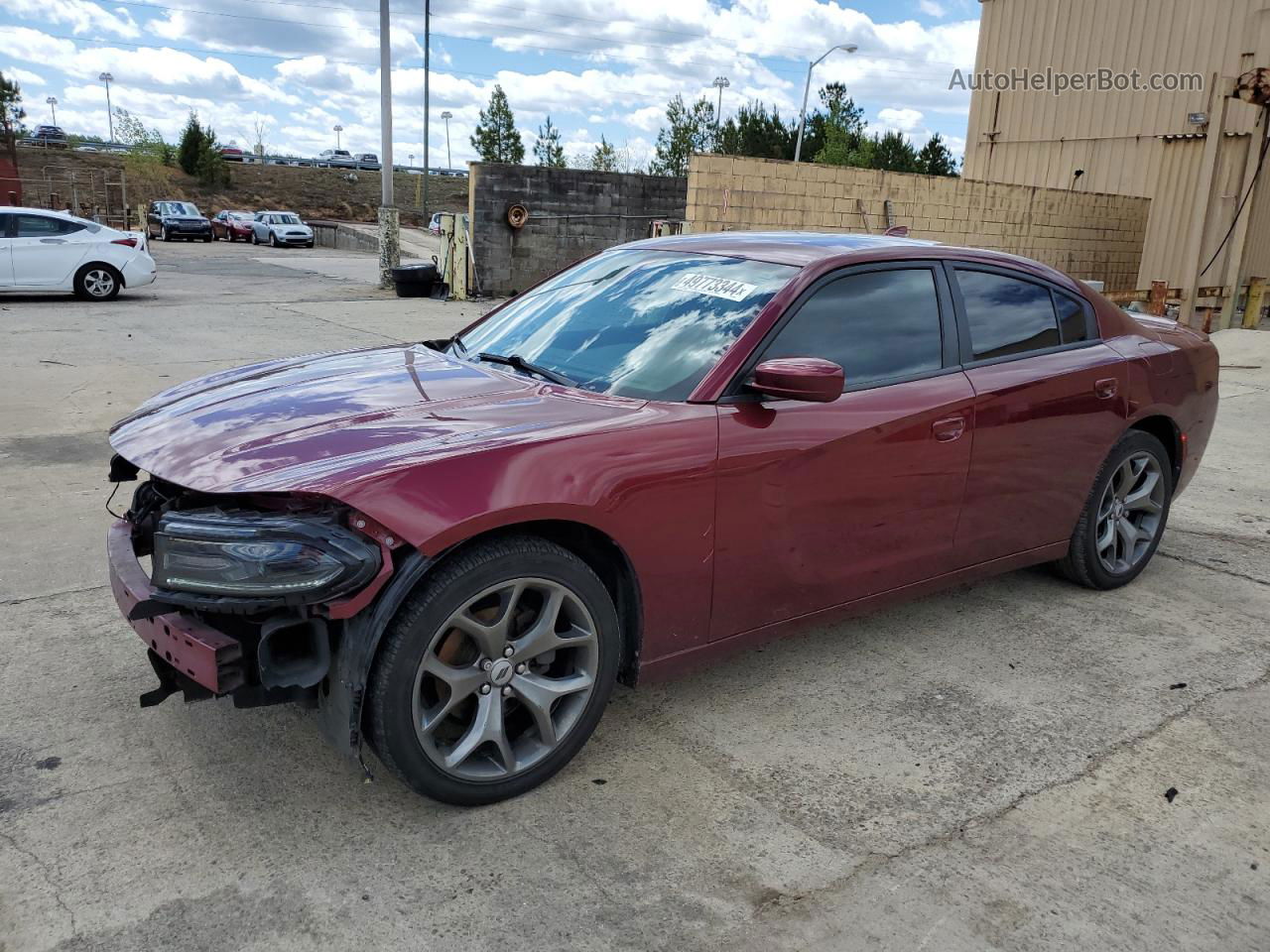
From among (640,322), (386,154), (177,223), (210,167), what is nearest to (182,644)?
(640,322)

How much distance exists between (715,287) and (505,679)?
158 cm

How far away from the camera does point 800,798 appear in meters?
2.90

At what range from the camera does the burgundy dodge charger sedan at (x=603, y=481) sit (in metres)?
2.53

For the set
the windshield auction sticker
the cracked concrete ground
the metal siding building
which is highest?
the metal siding building

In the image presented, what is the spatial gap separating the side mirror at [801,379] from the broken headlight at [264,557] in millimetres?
1258

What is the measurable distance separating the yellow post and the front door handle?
14471 mm

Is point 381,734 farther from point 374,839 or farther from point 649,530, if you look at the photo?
point 649,530

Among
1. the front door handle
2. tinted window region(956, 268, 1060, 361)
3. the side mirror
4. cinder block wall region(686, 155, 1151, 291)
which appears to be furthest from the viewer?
cinder block wall region(686, 155, 1151, 291)

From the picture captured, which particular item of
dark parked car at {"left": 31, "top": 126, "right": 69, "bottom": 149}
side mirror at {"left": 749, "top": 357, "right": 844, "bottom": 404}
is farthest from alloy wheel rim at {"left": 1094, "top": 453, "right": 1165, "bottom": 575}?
dark parked car at {"left": 31, "top": 126, "right": 69, "bottom": 149}

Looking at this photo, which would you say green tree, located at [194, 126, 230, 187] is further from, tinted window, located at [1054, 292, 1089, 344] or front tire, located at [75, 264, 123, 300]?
tinted window, located at [1054, 292, 1089, 344]

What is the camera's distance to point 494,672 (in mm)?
2748

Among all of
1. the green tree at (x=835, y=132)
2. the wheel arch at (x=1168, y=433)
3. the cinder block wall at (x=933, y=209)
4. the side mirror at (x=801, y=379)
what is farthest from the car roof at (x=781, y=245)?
the green tree at (x=835, y=132)

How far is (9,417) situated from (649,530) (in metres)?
6.49

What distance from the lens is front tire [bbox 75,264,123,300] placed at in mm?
15367
